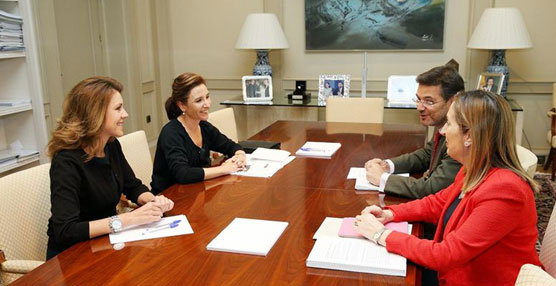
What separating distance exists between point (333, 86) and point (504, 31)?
1.48 m

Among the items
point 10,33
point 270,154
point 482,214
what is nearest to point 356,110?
point 270,154

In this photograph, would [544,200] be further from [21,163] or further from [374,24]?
[21,163]

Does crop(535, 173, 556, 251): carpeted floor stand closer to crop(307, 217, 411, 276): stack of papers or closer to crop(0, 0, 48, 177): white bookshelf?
crop(307, 217, 411, 276): stack of papers

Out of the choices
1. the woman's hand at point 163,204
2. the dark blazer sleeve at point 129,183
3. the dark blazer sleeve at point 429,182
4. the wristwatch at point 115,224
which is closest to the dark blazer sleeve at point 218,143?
the dark blazer sleeve at point 129,183

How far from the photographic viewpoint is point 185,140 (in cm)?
249

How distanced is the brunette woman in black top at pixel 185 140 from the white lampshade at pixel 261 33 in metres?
2.03

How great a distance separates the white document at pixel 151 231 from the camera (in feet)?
5.31

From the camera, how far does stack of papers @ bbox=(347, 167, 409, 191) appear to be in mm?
2090

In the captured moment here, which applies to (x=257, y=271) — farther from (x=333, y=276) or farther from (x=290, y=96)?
(x=290, y=96)

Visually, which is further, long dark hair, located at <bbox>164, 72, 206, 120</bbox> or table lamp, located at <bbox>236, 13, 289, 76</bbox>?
table lamp, located at <bbox>236, 13, 289, 76</bbox>

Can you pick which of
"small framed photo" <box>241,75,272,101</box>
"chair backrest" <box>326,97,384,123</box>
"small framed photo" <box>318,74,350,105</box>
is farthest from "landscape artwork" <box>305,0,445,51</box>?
"chair backrest" <box>326,97,384,123</box>

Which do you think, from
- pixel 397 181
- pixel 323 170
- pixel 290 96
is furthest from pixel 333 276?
pixel 290 96

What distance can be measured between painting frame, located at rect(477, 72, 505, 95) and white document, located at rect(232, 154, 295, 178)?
2423mm

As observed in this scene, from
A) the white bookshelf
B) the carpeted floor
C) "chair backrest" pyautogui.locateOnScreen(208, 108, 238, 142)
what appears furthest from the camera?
the carpeted floor
